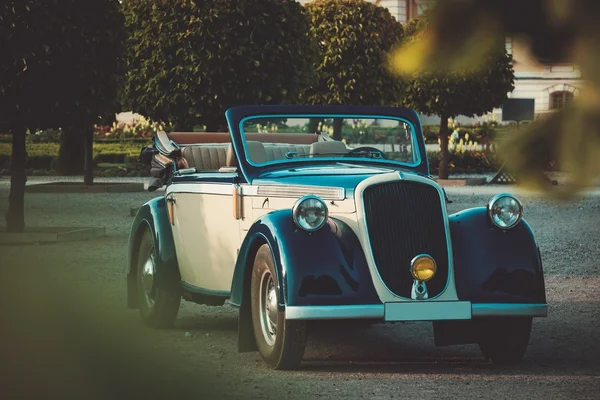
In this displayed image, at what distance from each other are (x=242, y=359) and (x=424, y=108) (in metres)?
25.8

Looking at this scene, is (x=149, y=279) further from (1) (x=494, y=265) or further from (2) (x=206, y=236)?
(1) (x=494, y=265)

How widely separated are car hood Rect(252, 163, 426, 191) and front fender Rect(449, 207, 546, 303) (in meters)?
0.63

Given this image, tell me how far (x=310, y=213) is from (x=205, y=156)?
8.94 feet

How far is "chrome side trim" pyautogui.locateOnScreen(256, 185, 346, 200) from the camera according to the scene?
741 centimetres

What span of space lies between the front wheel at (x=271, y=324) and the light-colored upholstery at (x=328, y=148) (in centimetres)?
122

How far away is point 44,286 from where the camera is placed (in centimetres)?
1139

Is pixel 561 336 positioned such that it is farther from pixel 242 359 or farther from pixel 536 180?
pixel 536 180

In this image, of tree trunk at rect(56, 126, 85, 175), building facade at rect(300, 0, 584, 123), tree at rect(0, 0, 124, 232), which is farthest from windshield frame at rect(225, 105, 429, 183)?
tree trunk at rect(56, 126, 85, 175)

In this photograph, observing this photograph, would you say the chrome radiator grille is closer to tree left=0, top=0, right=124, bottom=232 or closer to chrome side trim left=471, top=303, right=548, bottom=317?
chrome side trim left=471, top=303, right=548, bottom=317

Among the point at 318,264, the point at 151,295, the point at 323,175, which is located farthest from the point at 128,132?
the point at 318,264

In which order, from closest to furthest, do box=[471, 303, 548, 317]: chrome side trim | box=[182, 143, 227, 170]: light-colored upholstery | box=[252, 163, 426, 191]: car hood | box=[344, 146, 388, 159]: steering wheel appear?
box=[471, 303, 548, 317]: chrome side trim
box=[252, 163, 426, 191]: car hood
box=[344, 146, 388, 159]: steering wheel
box=[182, 143, 227, 170]: light-colored upholstery

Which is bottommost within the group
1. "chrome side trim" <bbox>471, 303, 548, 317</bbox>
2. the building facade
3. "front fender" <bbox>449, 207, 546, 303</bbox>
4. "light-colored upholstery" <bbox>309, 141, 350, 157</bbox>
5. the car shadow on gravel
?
the car shadow on gravel

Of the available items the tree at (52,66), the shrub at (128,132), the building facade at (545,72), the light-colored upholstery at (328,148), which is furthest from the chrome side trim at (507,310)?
the shrub at (128,132)

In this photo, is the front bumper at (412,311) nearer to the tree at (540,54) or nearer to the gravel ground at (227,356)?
the gravel ground at (227,356)
